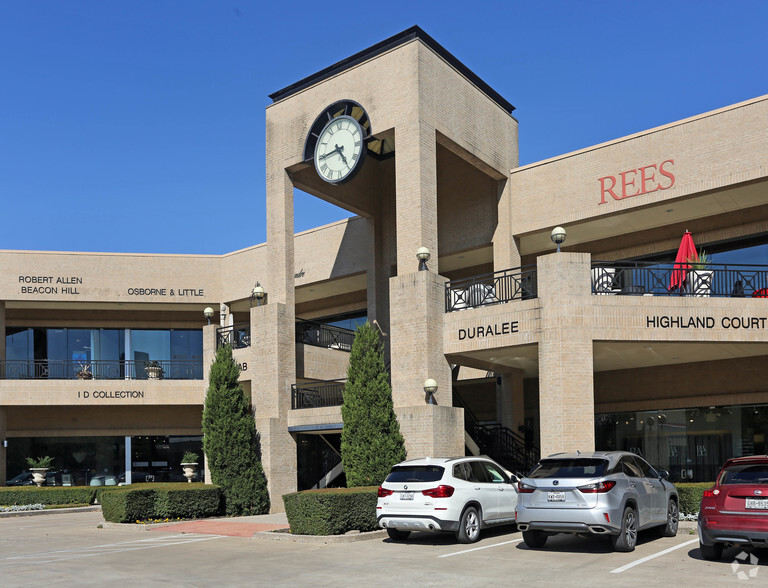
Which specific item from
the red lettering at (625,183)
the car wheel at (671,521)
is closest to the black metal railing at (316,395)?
the red lettering at (625,183)

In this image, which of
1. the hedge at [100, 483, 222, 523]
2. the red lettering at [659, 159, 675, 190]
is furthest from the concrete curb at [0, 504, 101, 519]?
the red lettering at [659, 159, 675, 190]

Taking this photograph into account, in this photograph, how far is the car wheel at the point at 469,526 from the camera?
48.4 feet

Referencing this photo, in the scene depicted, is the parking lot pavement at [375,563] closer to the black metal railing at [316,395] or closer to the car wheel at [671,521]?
the car wheel at [671,521]

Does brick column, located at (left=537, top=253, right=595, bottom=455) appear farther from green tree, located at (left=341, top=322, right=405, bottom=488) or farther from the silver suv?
the silver suv

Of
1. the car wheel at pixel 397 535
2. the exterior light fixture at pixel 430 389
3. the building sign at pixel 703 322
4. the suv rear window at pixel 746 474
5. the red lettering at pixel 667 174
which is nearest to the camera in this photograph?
the suv rear window at pixel 746 474

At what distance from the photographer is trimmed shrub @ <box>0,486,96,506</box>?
93.9 feet

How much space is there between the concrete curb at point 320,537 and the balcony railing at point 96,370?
2046 cm

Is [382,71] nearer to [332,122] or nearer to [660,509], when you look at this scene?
[332,122]

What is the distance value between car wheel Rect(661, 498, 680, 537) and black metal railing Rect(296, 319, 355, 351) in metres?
14.2

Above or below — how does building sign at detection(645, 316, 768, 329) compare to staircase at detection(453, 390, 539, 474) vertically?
above

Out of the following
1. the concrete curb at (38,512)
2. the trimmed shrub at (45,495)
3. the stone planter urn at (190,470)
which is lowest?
the concrete curb at (38,512)

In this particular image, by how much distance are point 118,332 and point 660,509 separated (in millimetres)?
29642

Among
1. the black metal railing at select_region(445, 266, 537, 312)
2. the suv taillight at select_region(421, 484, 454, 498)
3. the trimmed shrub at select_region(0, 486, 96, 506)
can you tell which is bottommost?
the trimmed shrub at select_region(0, 486, 96, 506)

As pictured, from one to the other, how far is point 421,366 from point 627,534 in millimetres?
8693
